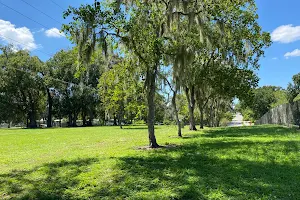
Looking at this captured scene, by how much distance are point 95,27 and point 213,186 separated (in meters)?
5.58

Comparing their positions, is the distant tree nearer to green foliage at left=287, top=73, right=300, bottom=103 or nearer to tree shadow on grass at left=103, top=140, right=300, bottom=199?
tree shadow on grass at left=103, top=140, right=300, bottom=199

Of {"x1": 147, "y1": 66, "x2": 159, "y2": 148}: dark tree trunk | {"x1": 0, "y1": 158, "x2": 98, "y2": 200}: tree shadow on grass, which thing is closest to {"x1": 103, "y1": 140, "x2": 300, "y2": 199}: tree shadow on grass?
{"x1": 0, "y1": 158, "x2": 98, "y2": 200}: tree shadow on grass

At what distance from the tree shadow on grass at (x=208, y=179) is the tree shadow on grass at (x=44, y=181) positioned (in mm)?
913

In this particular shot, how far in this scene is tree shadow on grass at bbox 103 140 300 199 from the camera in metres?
4.09

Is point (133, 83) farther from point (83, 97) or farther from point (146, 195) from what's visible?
point (83, 97)

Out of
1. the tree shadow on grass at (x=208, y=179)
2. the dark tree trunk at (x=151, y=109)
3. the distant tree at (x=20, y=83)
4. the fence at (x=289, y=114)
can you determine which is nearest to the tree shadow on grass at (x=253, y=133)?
the fence at (x=289, y=114)

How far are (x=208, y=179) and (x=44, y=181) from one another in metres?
3.03

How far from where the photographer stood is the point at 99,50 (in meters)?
8.76

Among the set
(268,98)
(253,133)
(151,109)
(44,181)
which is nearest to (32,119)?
(253,133)

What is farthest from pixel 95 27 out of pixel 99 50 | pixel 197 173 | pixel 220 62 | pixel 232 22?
pixel 220 62

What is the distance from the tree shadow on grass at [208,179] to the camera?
13.4 ft

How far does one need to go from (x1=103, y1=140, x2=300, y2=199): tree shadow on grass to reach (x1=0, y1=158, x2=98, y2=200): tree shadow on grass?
913 millimetres

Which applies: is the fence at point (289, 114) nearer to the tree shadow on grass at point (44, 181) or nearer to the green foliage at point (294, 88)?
the tree shadow on grass at point (44, 181)

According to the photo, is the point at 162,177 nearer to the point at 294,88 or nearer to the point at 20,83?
the point at 20,83
